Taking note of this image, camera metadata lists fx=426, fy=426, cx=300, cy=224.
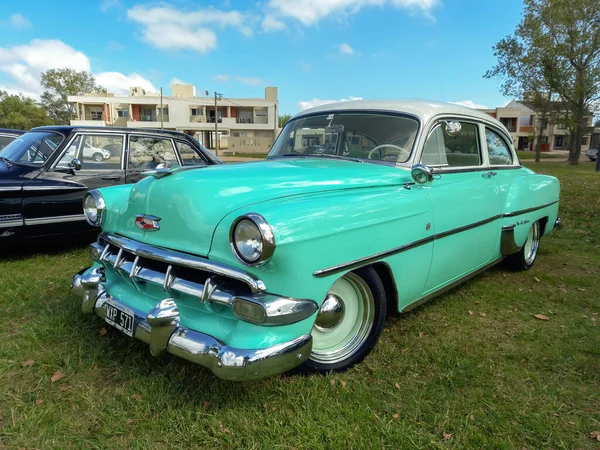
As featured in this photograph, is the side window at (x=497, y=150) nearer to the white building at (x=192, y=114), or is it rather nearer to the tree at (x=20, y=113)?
the white building at (x=192, y=114)

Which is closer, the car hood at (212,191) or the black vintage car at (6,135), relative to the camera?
the car hood at (212,191)

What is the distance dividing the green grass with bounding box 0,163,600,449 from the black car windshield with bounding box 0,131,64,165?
218cm

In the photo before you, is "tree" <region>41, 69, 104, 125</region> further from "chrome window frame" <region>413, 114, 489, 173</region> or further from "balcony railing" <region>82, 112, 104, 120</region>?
"chrome window frame" <region>413, 114, 489, 173</region>

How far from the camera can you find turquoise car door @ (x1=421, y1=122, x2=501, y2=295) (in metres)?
3.02

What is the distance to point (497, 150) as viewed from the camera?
416 cm

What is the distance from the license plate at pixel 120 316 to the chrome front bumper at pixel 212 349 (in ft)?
0.15

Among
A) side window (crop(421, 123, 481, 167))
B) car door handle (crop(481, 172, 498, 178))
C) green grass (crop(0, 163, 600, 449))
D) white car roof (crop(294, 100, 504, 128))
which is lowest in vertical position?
green grass (crop(0, 163, 600, 449))

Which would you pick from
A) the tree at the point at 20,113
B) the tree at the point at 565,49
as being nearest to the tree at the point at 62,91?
the tree at the point at 20,113

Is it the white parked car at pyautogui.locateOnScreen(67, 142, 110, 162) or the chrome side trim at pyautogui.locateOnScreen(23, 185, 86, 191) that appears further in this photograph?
the white parked car at pyautogui.locateOnScreen(67, 142, 110, 162)

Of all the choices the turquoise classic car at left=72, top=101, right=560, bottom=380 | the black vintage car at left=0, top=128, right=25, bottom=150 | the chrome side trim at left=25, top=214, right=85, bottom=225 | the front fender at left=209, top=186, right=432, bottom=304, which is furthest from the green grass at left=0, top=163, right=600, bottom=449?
the black vintage car at left=0, top=128, right=25, bottom=150

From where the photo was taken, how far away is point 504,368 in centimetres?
264

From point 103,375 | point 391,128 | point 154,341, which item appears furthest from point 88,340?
point 391,128

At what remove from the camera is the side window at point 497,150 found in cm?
401

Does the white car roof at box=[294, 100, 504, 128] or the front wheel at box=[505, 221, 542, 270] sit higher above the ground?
the white car roof at box=[294, 100, 504, 128]
